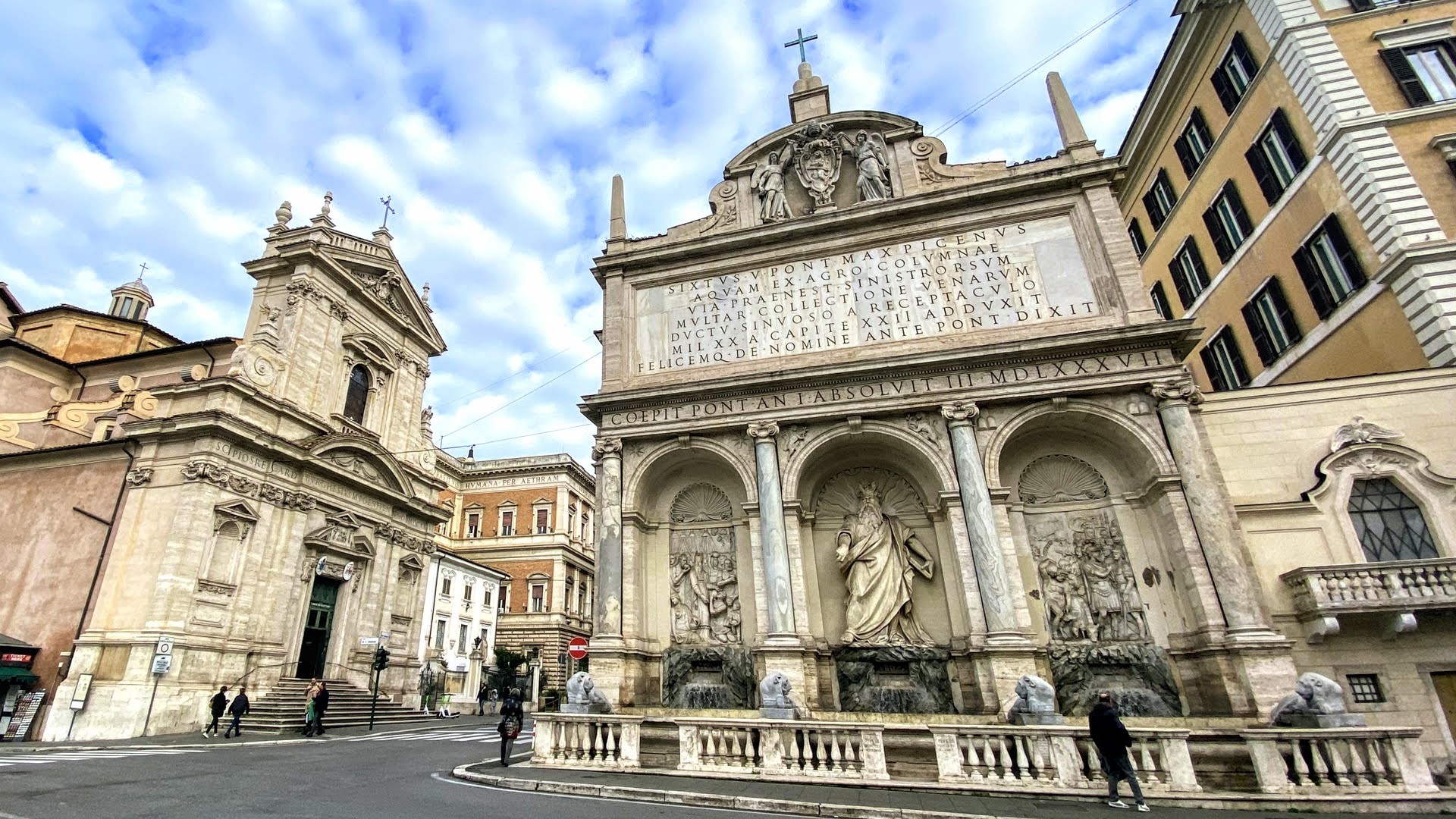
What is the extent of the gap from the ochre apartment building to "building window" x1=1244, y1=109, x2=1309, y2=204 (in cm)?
4

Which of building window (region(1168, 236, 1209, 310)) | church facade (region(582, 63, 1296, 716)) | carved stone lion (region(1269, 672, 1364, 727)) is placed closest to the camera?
carved stone lion (region(1269, 672, 1364, 727))

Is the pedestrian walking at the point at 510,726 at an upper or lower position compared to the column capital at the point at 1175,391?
lower

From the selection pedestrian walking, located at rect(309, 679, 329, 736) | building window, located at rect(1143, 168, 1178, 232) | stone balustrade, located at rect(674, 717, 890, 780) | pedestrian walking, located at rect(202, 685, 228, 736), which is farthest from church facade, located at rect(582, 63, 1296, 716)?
pedestrian walking, located at rect(202, 685, 228, 736)

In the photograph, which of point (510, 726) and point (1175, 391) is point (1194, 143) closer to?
point (1175, 391)

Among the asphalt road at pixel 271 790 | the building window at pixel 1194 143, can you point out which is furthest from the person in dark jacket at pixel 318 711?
the building window at pixel 1194 143

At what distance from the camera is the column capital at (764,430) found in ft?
47.4

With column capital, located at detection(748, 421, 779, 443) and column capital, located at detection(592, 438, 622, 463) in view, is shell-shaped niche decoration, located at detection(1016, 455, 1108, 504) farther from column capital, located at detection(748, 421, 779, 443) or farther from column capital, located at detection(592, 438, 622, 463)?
column capital, located at detection(592, 438, 622, 463)

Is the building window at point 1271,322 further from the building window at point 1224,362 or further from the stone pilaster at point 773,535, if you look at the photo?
the stone pilaster at point 773,535

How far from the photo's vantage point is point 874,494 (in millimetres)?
14609

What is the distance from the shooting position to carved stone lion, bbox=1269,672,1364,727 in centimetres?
862

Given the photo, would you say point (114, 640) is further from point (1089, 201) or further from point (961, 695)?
point (1089, 201)

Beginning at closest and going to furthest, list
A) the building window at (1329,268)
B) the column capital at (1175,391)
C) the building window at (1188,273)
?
1. the column capital at (1175,391)
2. the building window at (1329,268)
3. the building window at (1188,273)

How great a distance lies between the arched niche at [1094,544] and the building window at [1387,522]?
139 inches

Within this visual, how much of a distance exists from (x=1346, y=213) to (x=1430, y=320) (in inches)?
137
